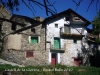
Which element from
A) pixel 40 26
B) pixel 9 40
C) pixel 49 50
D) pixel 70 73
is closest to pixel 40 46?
pixel 49 50

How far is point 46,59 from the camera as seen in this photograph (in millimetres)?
21500

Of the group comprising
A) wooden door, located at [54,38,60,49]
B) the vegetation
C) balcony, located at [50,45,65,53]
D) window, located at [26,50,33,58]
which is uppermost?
wooden door, located at [54,38,60,49]

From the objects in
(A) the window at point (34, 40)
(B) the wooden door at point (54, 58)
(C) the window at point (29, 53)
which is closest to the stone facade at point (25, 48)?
(C) the window at point (29, 53)

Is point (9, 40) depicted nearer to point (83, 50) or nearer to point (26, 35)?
point (26, 35)

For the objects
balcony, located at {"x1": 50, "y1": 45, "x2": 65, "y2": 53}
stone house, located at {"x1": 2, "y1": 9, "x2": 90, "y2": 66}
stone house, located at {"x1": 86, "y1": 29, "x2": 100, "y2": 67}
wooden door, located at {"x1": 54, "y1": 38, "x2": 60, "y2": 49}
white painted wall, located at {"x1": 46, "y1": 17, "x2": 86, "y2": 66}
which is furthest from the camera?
stone house, located at {"x1": 86, "y1": 29, "x2": 100, "y2": 67}

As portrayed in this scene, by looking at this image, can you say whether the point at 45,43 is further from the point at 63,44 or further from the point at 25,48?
the point at 25,48

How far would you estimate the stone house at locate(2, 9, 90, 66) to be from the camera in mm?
21484

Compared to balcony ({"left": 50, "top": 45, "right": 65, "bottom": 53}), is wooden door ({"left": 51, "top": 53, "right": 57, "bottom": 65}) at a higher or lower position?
lower

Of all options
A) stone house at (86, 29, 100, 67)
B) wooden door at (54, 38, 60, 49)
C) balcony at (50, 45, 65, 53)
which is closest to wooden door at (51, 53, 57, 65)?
balcony at (50, 45, 65, 53)

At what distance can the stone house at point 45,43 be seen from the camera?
21.5 meters

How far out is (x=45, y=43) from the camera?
22.1 m

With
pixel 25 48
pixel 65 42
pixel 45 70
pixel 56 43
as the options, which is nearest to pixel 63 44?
pixel 65 42

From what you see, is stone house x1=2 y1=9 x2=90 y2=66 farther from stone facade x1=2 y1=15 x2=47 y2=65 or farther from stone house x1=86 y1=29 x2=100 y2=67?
stone house x1=86 y1=29 x2=100 y2=67

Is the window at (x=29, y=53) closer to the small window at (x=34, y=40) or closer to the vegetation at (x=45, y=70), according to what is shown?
the small window at (x=34, y=40)
